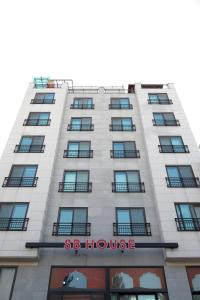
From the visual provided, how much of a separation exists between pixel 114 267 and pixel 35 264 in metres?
5.29

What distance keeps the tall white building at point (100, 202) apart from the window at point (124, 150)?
98 mm

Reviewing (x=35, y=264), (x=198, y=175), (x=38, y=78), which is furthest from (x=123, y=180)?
(x=38, y=78)

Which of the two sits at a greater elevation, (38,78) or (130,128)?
(38,78)

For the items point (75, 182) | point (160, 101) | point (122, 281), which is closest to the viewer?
point (122, 281)

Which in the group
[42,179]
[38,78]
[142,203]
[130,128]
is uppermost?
[38,78]

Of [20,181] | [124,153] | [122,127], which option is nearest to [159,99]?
[122,127]

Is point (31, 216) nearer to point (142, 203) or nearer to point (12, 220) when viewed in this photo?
point (12, 220)

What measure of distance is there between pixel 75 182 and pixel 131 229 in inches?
250

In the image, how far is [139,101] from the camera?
29.9 m

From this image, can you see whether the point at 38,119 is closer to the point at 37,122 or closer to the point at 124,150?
the point at 37,122

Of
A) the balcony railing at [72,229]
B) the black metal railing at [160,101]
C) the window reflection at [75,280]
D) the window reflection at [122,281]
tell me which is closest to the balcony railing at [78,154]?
the balcony railing at [72,229]

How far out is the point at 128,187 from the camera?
21.8m

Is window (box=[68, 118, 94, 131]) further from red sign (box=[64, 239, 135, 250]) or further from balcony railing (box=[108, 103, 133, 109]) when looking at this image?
red sign (box=[64, 239, 135, 250])

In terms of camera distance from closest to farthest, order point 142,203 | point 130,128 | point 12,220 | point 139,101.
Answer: point 12,220
point 142,203
point 130,128
point 139,101
